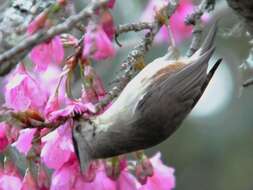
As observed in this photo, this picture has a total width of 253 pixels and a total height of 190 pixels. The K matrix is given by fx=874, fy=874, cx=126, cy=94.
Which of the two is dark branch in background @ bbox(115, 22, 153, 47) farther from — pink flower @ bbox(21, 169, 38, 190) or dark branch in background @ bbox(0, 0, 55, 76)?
pink flower @ bbox(21, 169, 38, 190)

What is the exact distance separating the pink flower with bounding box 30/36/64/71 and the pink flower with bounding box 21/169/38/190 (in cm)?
34

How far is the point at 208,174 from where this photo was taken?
8.55 meters

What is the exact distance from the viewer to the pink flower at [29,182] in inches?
101

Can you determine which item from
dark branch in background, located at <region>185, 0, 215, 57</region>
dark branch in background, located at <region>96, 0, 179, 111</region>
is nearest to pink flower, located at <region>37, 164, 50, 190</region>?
dark branch in background, located at <region>96, 0, 179, 111</region>

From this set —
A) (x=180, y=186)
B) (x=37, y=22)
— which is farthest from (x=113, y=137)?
(x=180, y=186)

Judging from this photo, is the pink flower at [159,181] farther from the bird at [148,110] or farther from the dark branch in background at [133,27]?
the dark branch in background at [133,27]

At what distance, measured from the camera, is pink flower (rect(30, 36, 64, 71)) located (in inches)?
93.8

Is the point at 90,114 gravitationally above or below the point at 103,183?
above

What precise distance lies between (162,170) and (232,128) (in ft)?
18.7

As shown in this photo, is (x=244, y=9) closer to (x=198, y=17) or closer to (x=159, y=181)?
(x=198, y=17)

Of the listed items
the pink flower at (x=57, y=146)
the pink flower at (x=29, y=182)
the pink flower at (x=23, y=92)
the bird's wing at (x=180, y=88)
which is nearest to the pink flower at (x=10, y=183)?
the pink flower at (x=29, y=182)

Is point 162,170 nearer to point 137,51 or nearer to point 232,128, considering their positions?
point 137,51

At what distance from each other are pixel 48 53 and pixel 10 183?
1.43ft

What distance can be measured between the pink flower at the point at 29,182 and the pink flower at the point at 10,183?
22 millimetres
